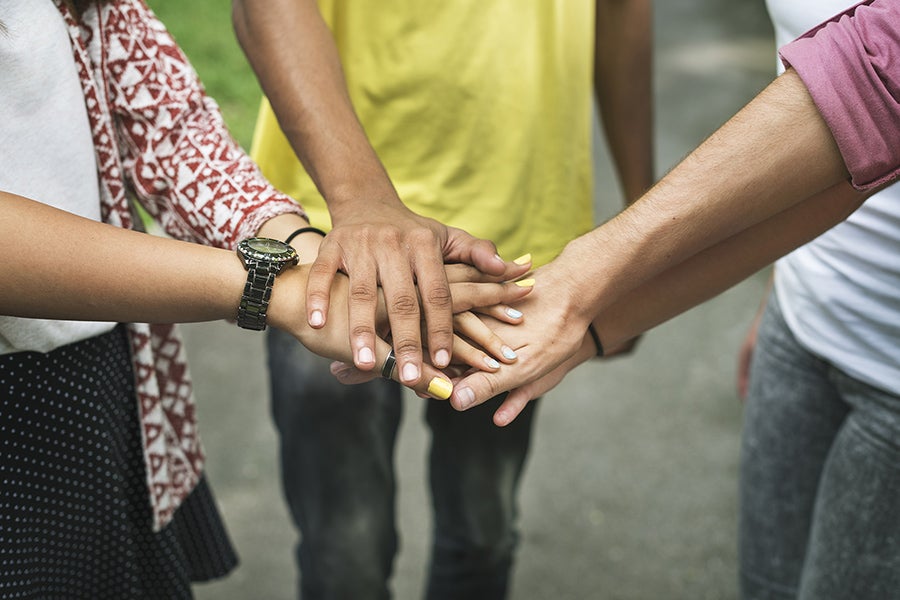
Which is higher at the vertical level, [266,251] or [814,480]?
[266,251]

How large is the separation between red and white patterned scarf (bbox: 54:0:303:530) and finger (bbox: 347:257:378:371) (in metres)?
0.18

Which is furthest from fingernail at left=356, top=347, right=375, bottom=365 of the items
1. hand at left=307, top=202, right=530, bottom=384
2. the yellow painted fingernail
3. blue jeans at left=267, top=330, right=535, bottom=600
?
blue jeans at left=267, top=330, right=535, bottom=600

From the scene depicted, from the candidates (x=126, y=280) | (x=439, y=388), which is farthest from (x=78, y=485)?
(x=439, y=388)

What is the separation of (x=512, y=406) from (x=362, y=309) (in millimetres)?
319

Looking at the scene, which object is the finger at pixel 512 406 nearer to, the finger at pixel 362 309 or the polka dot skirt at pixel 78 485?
the finger at pixel 362 309

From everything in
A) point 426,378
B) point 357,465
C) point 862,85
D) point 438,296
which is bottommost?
point 357,465

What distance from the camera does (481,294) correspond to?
1.62m

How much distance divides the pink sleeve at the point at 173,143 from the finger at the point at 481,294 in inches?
12.1

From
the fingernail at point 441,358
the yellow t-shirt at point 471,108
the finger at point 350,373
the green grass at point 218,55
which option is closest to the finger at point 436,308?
the fingernail at point 441,358

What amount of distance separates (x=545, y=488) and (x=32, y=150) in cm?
221

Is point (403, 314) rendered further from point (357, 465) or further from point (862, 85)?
point (862, 85)

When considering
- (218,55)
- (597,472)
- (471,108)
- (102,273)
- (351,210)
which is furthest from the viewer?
(218,55)

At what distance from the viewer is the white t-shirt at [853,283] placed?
159 centimetres

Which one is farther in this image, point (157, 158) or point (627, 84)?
point (627, 84)
